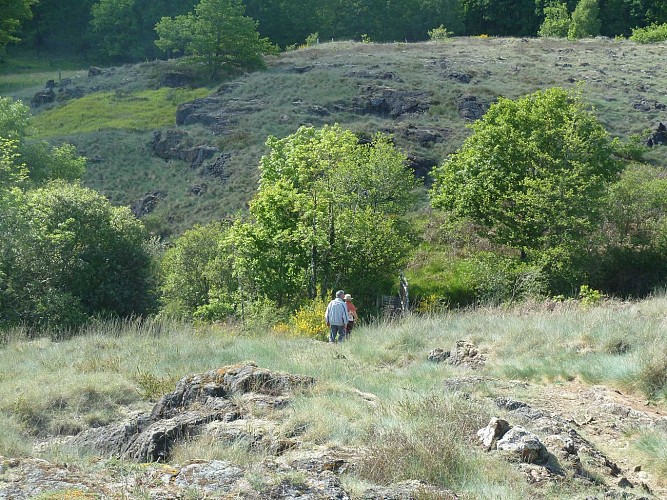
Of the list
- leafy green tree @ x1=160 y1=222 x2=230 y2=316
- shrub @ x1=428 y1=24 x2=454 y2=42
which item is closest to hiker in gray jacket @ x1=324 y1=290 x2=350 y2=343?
leafy green tree @ x1=160 y1=222 x2=230 y2=316

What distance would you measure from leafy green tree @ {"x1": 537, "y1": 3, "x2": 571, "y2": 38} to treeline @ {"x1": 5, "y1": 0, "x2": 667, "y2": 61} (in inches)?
37.0

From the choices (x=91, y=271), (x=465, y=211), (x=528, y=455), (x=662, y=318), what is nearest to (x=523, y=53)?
(x=465, y=211)

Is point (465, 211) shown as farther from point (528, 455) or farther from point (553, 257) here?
point (528, 455)

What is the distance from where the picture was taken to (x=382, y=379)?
8.59m

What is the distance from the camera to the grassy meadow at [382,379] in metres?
5.37

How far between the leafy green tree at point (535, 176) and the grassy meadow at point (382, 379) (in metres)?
11.5

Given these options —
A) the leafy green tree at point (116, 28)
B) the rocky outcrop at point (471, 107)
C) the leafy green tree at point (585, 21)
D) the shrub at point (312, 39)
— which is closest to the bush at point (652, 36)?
the leafy green tree at point (585, 21)

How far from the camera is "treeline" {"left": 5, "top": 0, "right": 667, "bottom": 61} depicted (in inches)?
3354

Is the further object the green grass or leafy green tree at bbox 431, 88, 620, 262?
the green grass

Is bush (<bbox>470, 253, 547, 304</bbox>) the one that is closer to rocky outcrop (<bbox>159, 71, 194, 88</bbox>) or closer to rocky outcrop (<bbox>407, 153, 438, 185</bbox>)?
rocky outcrop (<bbox>407, 153, 438, 185</bbox>)

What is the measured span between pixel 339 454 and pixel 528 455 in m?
1.35

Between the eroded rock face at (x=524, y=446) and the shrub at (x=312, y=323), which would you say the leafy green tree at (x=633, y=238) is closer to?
the shrub at (x=312, y=323)

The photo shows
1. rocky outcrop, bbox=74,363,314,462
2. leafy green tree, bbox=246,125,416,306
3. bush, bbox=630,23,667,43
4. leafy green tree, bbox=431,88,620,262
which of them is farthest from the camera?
bush, bbox=630,23,667,43

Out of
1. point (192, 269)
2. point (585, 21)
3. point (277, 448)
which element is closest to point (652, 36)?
point (585, 21)
